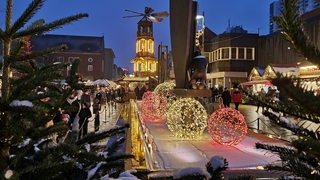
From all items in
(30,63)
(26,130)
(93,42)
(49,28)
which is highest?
(93,42)

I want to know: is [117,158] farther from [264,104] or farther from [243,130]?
[243,130]

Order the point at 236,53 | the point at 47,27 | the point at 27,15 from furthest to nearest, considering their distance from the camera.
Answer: the point at 236,53 → the point at 47,27 → the point at 27,15

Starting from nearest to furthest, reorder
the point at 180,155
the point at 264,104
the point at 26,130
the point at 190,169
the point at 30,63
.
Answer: the point at 264,104
the point at 190,169
the point at 26,130
the point at 30,63
the point at 180,155

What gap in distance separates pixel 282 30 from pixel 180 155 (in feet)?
21.0

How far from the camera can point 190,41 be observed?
10.4 metres

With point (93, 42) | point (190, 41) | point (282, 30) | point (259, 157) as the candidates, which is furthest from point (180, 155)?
point (93, 42)

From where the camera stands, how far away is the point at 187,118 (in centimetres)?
889

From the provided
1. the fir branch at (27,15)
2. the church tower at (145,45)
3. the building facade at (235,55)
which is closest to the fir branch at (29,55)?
the fir branch at (27,15)

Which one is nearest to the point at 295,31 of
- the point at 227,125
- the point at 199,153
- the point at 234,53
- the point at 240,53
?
the point at 199,153

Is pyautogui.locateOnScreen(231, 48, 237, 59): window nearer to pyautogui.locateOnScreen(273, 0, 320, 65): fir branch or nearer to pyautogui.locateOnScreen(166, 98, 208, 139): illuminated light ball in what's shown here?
pyautogui.locateOnScreen(166, 98, 208, 139): illuminated light ball

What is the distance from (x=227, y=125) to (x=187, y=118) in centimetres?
115

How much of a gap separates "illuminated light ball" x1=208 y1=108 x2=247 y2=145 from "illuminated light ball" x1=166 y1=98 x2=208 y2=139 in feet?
2.11

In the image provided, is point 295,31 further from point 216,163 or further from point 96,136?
point 96,136

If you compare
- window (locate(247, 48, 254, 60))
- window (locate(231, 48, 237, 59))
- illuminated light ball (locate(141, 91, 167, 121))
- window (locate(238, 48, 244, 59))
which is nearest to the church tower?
window (locate(231, 48, 237, 59))
